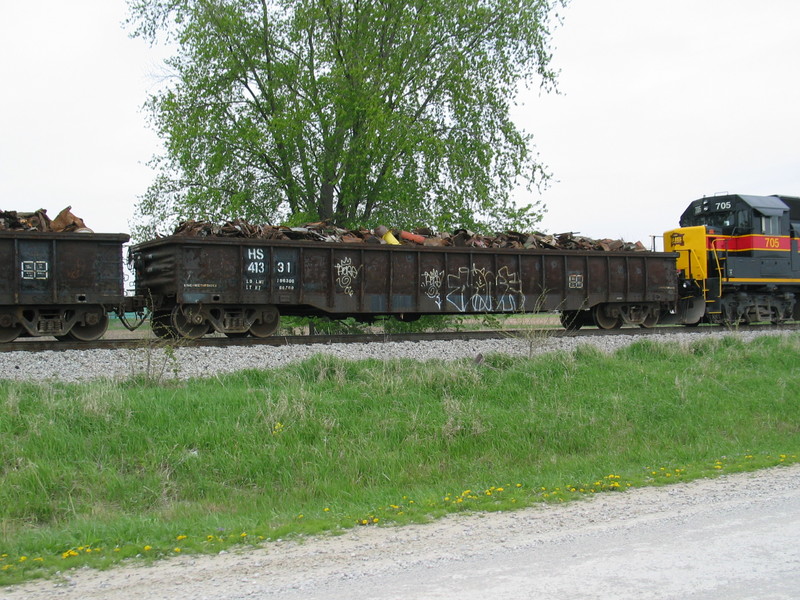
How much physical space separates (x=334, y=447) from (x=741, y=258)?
57.0ft

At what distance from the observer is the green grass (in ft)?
20.3

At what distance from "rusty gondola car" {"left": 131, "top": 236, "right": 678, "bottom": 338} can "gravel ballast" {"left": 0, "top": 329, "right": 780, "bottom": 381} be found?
6.91ft

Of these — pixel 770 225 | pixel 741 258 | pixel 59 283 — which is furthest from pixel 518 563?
pixel 770 225

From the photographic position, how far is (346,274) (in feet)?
53.3

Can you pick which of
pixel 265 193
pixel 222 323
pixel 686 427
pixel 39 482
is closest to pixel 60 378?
pixel 39 482

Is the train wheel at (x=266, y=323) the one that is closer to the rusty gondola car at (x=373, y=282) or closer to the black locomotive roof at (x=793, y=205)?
the rusty gondola car at (x=373, y=282)

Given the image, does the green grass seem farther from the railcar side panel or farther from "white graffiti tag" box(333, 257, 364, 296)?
"white graffiti tag" box(333, 257, 364, 296)

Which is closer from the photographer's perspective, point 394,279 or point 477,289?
point 394,279

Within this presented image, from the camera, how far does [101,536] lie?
571cm

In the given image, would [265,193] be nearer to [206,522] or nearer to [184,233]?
[184,233]

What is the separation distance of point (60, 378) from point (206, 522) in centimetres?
529

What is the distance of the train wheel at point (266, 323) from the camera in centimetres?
1571

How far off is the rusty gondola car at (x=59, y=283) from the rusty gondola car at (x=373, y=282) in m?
1.09

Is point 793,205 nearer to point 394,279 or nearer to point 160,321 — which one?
point 394,279
